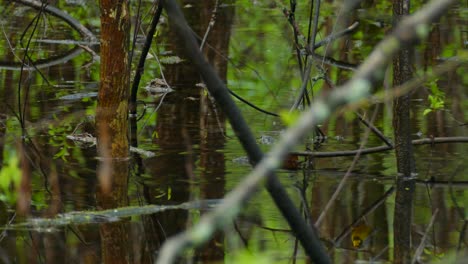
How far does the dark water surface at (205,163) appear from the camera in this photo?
218 inches

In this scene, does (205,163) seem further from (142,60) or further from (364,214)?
(364,214)

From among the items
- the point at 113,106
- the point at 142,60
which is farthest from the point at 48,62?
the point at 113,106

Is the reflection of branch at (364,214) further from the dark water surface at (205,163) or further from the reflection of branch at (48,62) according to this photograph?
the reflection of branch at (48,62)

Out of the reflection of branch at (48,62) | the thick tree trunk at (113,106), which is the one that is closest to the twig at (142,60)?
the thick tree trunk at (113,106)

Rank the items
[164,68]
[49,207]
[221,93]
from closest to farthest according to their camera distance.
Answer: [221,93] → [49,207] → [164,68]

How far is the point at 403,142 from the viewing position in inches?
259

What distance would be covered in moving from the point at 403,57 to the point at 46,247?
2.43 m

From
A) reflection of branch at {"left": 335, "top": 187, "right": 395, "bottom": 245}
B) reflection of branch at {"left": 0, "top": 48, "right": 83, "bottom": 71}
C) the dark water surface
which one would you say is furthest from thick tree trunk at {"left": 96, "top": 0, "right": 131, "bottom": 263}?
reflection of branch at {"left": 0, "top": 48, "right": 83, "bottom": 71}

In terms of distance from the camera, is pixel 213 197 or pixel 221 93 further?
pixel 213 197

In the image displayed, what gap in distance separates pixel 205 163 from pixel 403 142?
1.44 meters

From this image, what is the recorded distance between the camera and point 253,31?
13695mm

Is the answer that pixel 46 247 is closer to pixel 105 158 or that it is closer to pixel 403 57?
pixel 105 158

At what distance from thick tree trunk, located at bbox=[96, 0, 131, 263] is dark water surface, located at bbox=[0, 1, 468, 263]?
92 mm

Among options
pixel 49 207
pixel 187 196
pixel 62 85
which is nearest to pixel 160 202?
pixel 187 196
